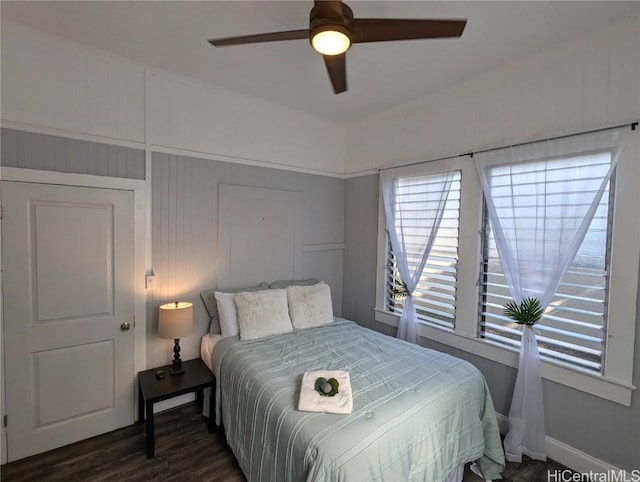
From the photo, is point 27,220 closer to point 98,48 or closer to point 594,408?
point 98,48

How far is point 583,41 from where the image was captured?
2137 millimetres

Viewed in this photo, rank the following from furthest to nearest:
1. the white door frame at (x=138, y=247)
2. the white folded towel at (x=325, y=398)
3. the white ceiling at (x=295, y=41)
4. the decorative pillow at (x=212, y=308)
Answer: the decorative pillow at (x=212, y=308)
the white door frame at (x=138, y=247)
the white ceiling at (x=295, y=41)
the white folded towel at (x=325, y=398)

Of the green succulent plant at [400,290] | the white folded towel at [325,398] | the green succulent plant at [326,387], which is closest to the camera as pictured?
the white folded towel at [325,398]

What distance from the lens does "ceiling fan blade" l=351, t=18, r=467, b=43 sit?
1457 mm

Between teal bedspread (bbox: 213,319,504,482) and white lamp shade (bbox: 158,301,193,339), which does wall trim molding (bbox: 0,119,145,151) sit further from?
teal bedspread (bbox: 213,319,504,482)

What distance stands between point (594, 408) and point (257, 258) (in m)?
2.99

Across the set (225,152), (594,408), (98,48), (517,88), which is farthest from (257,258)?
(594,408)

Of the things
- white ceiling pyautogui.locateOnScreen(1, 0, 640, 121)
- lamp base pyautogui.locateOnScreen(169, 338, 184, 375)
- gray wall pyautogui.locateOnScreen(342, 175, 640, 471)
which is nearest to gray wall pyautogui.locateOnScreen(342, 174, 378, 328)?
gray wall pyautogui.locateOnScreen(342, 175, 640, 471)

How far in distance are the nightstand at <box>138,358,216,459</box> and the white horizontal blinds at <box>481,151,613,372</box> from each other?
2515 millimetres

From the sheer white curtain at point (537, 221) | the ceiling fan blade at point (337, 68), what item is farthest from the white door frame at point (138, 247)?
the sheer white curtain at point (537, 221)

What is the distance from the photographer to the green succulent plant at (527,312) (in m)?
2.28

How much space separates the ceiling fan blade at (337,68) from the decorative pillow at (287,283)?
209cm

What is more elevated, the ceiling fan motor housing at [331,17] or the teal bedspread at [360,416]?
the ceiling fan motor housing at [331,17]

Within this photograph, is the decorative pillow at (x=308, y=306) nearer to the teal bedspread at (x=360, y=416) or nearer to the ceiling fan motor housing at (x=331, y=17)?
the teal bedspread at (x=360, y=416)
